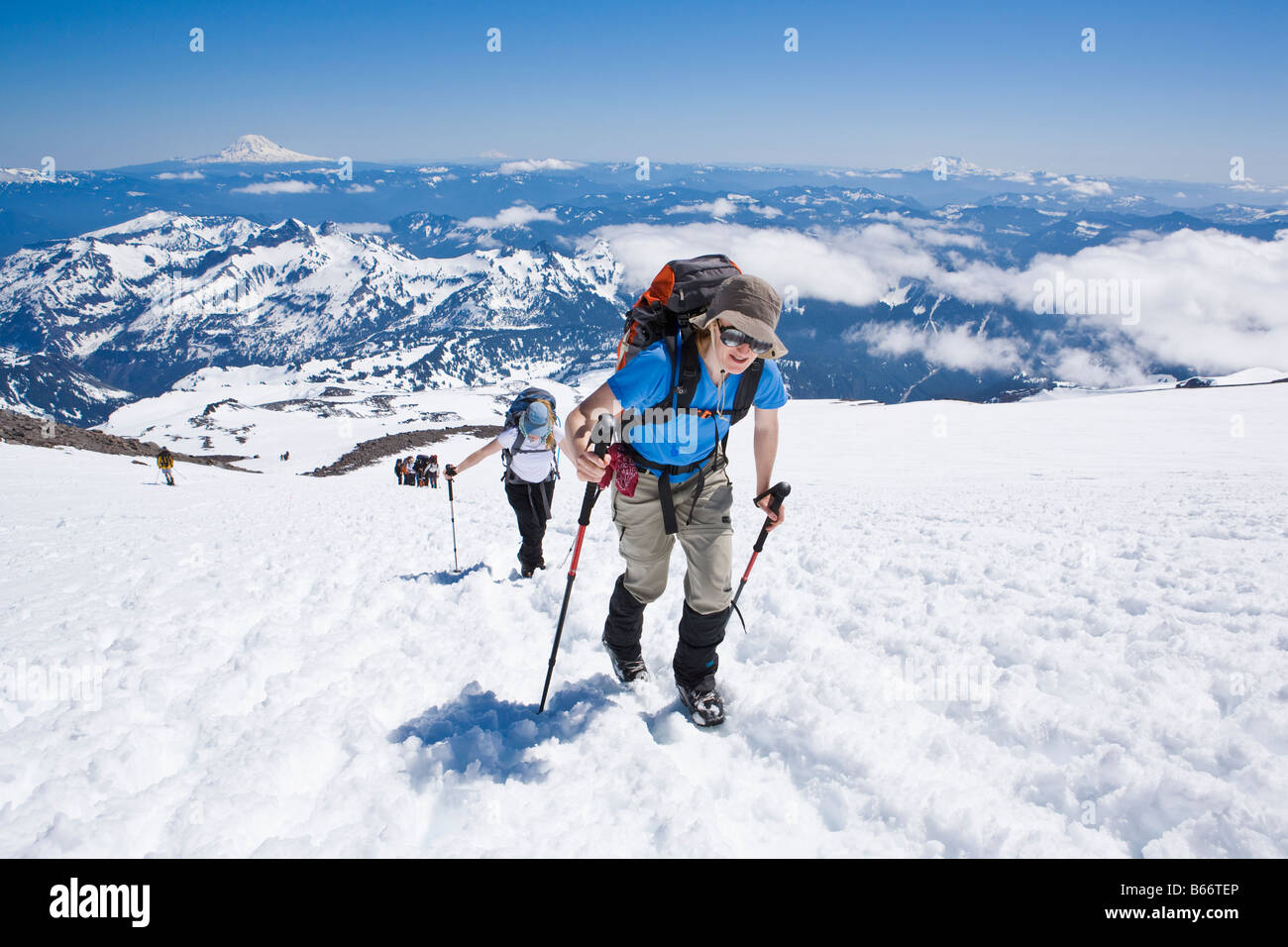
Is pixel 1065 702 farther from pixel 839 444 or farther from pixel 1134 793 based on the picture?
pixel 839 444

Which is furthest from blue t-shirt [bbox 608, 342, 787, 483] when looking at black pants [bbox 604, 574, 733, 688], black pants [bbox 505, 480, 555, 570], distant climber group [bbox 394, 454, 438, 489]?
distant climber group [bbox 394, 454, 438, 489]

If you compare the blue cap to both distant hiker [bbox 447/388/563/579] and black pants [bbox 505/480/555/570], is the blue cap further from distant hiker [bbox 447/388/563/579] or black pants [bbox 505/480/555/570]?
black pants [bbox 505/480/555/570]

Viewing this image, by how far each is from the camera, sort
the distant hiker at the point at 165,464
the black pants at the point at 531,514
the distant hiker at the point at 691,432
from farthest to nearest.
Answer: the distant hiker at the point at 165,464 < the black pants at the point at 531,514 < the distant hiker at the point at 691,432

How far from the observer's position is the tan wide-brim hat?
4012 mm

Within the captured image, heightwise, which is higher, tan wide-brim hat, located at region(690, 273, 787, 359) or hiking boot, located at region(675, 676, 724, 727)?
tan wide-brim hat, located at region(690, 273, 787, 359)

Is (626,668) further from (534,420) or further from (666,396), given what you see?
(534,420)

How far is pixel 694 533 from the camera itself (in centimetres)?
473

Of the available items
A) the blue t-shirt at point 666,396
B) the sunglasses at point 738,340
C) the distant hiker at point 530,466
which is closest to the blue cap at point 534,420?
the distant hiker at point 530,466

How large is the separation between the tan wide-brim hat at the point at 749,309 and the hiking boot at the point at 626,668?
9.59 ft

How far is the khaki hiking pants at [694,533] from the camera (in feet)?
15.4

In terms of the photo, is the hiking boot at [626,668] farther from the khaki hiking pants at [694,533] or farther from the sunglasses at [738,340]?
the sunglasses at [738,340]

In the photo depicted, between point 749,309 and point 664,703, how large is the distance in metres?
3.27

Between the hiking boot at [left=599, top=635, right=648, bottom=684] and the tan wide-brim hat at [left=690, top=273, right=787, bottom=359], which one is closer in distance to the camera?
the tan wide-brim hat at [left=690, top=273, right=787, bottom=359]

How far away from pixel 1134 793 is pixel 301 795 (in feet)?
16.7
